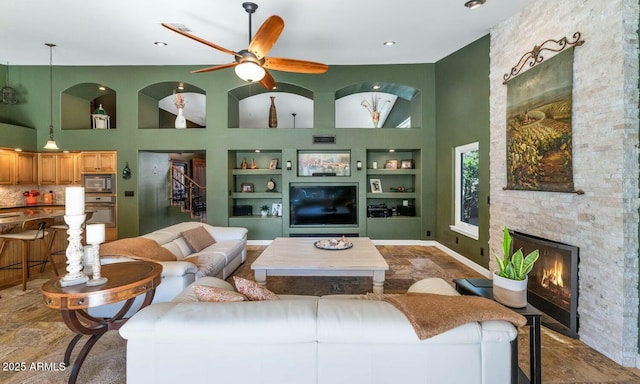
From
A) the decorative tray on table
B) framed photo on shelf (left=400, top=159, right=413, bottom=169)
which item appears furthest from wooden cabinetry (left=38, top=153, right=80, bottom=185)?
framed photo on shelf (left=400, top=159, right=413, bottom=169)

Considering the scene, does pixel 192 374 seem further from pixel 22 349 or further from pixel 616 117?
pixel 616 117

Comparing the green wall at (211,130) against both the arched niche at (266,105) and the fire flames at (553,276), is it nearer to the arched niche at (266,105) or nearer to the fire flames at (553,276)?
the arched niche at (266,105)

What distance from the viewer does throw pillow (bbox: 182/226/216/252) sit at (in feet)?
12.8

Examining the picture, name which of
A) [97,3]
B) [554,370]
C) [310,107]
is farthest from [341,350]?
[310,107]

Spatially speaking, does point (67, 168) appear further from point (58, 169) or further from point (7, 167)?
point (7, 167)

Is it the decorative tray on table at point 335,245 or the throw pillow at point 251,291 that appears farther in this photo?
the decorative tray on table at point 335,245

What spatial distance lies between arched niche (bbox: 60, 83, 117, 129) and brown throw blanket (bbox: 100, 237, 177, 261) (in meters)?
4.36

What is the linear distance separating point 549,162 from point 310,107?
20.8 ft

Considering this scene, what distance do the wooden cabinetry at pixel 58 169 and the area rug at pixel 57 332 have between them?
255 cm

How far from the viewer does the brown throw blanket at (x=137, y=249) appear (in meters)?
2.79

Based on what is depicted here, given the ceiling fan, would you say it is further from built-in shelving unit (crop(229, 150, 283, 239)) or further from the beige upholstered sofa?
built-in shelving unit (crop(229, 150, 283, 239))

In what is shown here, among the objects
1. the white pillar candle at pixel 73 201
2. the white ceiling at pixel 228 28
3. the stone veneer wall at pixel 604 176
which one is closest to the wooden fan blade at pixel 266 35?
the white ceiling at pixel 228 28

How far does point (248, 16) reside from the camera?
394 centimetres

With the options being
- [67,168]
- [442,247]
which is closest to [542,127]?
[442,247]
